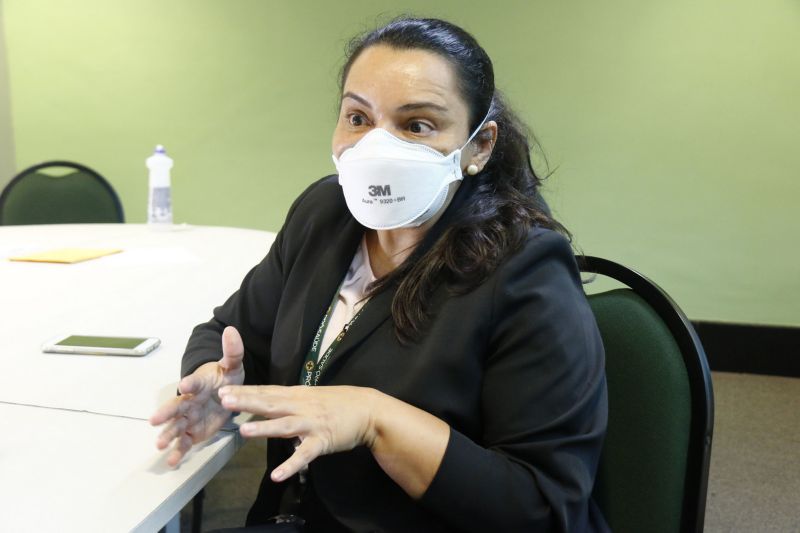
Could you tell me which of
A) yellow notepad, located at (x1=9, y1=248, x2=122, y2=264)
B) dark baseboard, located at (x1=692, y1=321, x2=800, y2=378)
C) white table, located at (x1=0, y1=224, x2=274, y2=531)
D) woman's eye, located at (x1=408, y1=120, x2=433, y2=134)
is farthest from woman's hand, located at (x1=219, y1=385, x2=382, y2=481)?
dark baseboard, located at (x1=692, y1=321, x2=800, y2=378)

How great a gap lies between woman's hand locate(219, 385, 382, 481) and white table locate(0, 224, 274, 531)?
0.45 feet

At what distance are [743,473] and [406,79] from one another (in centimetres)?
198

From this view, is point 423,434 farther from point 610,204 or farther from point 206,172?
point 206,172

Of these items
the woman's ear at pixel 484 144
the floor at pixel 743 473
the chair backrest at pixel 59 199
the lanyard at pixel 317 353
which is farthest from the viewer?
the chair backrest at pixel 59 199

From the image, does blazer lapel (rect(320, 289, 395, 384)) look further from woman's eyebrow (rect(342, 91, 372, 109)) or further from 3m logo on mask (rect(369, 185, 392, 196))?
woman's eyebrow (rect(342, 91, 372, 109))

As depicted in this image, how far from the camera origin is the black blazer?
700mm

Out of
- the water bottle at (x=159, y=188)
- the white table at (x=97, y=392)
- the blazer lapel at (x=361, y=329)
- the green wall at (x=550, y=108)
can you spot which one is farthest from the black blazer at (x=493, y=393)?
the green wall at (x=550, y=108)

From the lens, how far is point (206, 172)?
3258 mm

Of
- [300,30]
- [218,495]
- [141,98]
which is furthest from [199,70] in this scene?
[218,495]

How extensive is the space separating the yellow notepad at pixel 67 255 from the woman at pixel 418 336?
34.3 inches

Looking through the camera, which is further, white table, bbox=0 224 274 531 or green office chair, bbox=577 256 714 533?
green office chair, bbox=577 256 714 533

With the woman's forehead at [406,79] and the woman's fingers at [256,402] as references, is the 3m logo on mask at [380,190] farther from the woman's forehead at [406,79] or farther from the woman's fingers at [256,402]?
the woman's fingers at [256,402]

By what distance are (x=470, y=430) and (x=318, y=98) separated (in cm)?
265

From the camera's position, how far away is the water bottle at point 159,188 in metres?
2.07
